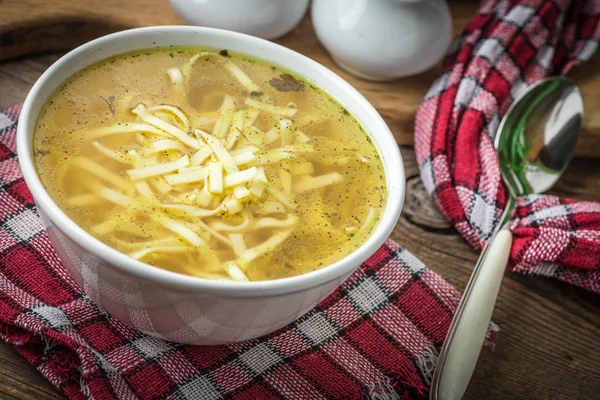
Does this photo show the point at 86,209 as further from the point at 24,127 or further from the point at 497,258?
the point at 497,258

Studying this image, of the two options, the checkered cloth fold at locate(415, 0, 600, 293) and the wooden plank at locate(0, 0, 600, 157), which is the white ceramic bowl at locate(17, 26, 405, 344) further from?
the wooden plank at locate(0, 0, 600, 157)

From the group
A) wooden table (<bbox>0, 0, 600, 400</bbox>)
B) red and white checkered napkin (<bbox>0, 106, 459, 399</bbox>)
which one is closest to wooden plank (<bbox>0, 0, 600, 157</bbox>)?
wooden table (<bbox>0, 0, 600, 400</bbox>)

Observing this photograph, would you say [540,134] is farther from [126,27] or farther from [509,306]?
[126,27]

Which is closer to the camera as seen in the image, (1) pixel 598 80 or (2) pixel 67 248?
(2) pixel 67 248

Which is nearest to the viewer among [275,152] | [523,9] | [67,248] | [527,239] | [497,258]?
[67,248]

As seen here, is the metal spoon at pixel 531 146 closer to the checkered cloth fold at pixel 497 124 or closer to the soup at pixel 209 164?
the checkered cloth fold at pixel 497 124

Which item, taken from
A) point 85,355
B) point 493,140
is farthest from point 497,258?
point 85,355

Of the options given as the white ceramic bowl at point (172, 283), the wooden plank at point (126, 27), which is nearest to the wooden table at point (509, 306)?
the wooden plank at point (126, 27)
